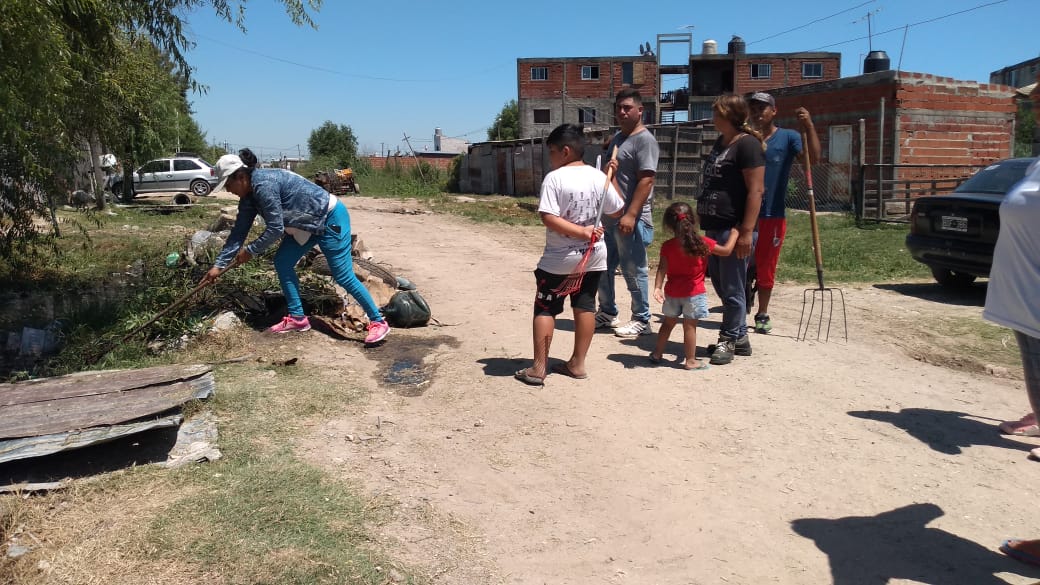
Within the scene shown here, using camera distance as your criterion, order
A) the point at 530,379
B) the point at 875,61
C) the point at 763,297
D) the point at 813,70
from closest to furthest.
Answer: the point at 530,379 → the point at 763,297 → the point at 875,61 → the point at 813,70

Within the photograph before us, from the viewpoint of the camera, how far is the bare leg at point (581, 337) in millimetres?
5137

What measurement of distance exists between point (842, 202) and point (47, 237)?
17.9m

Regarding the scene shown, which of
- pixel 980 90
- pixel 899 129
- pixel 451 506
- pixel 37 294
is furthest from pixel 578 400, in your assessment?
pixel 980 90

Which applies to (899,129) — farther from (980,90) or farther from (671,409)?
(671,409)

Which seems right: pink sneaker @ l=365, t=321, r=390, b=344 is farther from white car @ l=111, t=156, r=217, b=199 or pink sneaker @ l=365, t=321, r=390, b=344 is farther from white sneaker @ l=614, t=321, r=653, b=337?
white car @ l=111, t=156, r=217, b=199

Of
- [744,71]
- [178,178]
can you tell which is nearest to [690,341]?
[178,178]

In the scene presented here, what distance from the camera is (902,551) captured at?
127 inches

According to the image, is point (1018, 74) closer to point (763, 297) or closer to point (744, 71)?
point (744, 71)

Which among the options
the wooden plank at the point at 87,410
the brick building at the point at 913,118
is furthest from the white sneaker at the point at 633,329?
the brick building at the point at 913,118

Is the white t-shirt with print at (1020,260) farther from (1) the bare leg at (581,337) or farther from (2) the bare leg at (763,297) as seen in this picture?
(2) the bare leg at (763,297)

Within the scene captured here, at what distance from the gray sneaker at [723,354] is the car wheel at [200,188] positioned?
2510 centimetres

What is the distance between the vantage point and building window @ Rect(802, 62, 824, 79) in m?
52.8

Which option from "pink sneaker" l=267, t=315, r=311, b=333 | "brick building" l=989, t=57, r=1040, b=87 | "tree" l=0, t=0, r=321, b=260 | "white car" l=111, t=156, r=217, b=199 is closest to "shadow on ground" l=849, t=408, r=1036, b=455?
"pink sneaker" l=267, t=315, r=311, b=333

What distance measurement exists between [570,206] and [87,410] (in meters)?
3.09
